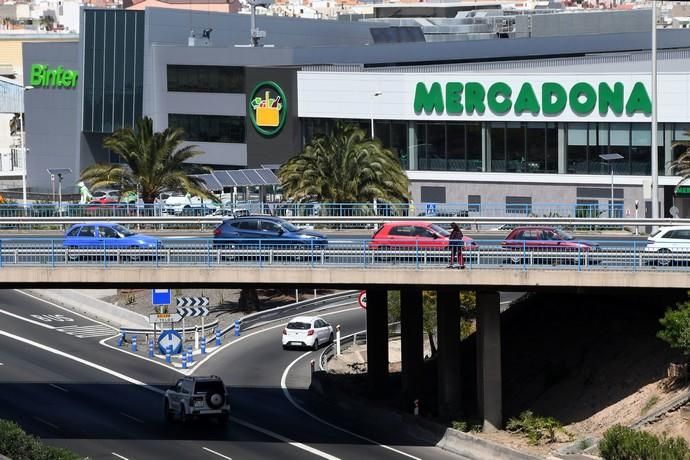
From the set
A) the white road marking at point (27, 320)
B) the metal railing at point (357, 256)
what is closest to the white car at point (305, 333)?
the white road marking at point (27, 320)

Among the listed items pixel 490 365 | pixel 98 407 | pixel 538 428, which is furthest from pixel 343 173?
pixel 538 428

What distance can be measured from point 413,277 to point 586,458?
7.22 metres

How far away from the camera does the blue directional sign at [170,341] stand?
6349 centimetres

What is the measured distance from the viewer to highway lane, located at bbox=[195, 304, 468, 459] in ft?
155

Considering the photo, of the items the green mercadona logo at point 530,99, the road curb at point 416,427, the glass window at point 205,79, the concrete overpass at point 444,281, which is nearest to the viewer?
the concrete overpass at point 444,281

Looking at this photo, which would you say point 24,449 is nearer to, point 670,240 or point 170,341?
point 670,240

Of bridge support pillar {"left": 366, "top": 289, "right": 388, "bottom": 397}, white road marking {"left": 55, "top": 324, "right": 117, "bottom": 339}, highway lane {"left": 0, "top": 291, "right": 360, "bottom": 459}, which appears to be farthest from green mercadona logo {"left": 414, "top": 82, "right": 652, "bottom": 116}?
bridge support pillar {"left": 366, "top": 289, "right": 388, "bottom": 397}

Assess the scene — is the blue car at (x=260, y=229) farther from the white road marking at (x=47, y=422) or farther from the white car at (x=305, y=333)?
the white car at (x=305, y=333)

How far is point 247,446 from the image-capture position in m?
48.0

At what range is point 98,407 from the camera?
2144 inches

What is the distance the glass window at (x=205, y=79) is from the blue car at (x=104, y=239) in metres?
49.0

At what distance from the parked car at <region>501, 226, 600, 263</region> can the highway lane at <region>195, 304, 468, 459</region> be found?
6.61m

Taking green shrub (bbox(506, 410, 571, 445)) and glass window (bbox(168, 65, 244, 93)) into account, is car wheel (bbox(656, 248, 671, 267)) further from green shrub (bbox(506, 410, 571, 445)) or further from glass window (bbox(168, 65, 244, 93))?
glass window (bbox(168, 65, 244, 93))

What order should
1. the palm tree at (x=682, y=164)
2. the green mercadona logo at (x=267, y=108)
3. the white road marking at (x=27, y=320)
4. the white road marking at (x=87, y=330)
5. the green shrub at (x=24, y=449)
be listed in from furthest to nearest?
the green mercadona logo at (x=267, y=108) < the palm tree at (x=682, y=164) < the white road marking at (x=27, y=320) < the white road marking at (x=87, y=330) < the green shrub at (x=24, y=449)
